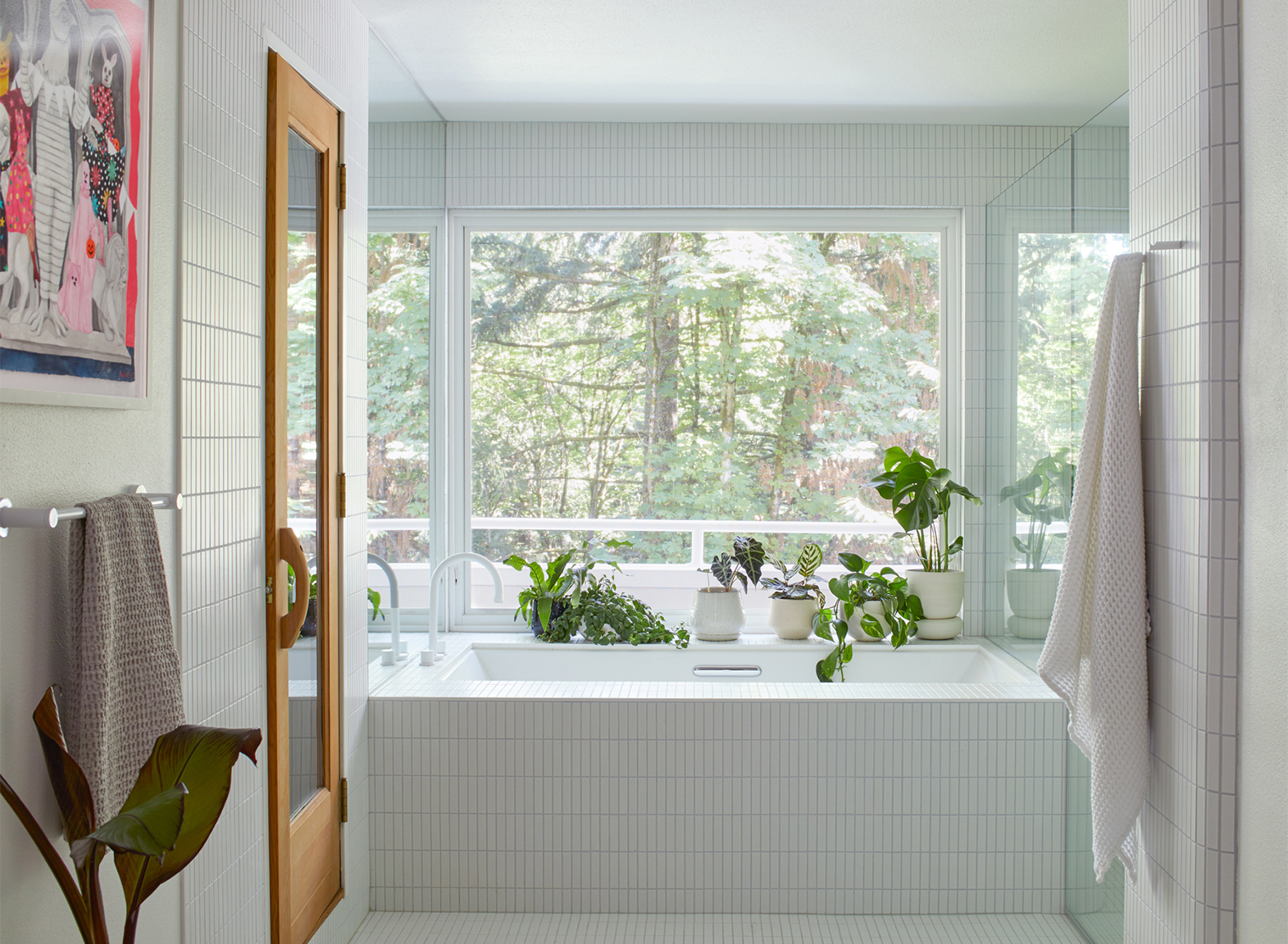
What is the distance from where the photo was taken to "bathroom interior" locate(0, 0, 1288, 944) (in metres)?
1.45

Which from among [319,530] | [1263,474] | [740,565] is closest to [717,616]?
[740,565]

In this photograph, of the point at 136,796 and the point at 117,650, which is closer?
the point at 136,796

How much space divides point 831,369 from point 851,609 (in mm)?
2141

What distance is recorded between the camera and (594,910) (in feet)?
8.47

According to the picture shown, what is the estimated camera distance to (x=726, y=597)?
3.42m

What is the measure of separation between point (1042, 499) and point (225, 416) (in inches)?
87.6

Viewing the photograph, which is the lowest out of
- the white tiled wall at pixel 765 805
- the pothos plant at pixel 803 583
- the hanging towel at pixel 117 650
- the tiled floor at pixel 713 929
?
the tiled floor at pixel 713 929

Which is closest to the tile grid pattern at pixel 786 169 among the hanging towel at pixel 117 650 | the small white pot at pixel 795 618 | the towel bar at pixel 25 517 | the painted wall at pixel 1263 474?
the small white pot at pixel 795 618

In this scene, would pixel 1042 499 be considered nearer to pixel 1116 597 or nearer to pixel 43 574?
pixel 1116 597

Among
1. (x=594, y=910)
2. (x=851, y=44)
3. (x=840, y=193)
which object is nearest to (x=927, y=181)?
(x=840, y=193)

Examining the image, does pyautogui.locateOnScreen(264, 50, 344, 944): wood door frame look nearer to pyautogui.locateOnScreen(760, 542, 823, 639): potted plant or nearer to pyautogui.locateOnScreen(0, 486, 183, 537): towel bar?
pyautogui.locateOnScreen(0, 486, 183, 537): towel bar

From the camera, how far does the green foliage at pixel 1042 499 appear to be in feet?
8.53

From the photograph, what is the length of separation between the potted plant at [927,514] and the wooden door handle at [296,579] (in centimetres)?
202

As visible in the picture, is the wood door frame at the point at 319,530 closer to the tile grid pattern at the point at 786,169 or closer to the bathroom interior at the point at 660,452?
the bathroom interior at the point at 660,452
